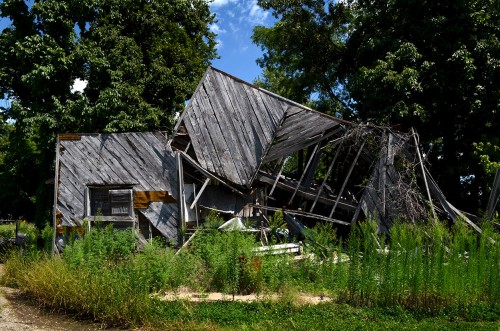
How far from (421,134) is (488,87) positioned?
8.68 ft

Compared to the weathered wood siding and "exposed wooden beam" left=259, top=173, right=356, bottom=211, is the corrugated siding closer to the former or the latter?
the weathered wood siding

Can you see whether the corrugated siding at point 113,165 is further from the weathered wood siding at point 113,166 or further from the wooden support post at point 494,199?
the wooden support post at point 494,199

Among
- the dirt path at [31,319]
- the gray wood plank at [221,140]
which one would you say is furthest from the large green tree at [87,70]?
the dirt path at [31,319]

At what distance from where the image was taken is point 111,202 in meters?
12.0

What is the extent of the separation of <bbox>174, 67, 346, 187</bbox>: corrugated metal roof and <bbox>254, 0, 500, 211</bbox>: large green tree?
3.41 m

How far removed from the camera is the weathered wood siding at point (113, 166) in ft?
39.3

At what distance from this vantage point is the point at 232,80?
13.5m

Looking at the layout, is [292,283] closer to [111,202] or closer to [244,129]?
[244,129]

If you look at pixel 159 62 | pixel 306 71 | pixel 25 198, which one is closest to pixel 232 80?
pixel 159 62

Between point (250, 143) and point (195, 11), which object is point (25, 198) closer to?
point (195, 11)

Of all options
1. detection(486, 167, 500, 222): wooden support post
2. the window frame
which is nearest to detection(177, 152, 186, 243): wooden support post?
the window frame

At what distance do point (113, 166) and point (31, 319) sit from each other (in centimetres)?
482

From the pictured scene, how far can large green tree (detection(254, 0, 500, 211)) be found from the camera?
1522cm

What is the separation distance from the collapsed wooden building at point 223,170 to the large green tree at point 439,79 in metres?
3.17
